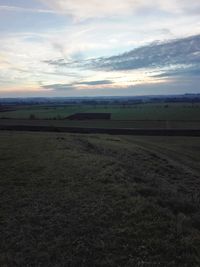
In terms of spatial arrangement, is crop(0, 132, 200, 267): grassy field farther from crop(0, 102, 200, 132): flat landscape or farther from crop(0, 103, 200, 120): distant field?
crop(0, 103, 200, 120): distant field

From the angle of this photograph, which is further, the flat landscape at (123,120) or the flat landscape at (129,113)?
the flat landscape at (129,113)

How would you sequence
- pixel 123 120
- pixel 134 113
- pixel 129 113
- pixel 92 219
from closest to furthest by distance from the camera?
1. pixel 92 219
2. pixel 123 120
3. pixel 134 113
4. pixel 129 113

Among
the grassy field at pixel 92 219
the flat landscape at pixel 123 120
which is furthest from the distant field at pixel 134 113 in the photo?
the grassy field at pixel 92 219

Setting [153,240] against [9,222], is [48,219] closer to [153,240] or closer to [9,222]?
[9,222]

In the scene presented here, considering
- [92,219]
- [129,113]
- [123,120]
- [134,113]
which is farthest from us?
[129,113]

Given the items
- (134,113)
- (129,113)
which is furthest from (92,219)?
(129,113)

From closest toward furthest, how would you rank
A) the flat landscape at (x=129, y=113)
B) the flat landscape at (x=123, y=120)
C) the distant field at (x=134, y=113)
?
the flat landscape at (x=123, y=120)
the distant field at (x=134, y=113)
the flat landscape at (x=129, y=113)

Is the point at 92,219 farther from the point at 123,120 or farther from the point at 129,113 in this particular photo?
the point at 129,113

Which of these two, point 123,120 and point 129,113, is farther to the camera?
point 129,113

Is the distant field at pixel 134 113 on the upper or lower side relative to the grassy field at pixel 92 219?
lower

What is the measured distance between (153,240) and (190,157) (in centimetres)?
2295

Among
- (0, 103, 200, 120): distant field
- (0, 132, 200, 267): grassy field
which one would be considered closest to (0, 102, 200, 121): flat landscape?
(0, 103, 200, 120): distant field

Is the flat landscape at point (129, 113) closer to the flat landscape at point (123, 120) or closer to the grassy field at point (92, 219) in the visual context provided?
the flat landscape at point (123, 120)

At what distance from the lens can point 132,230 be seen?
334 inches
